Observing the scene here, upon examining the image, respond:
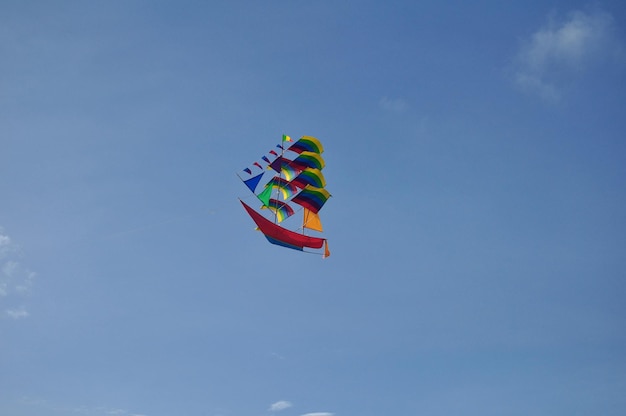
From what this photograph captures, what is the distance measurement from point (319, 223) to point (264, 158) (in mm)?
7118

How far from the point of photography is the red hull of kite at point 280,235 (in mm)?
42219

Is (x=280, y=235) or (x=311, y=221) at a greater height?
(x=311, y=221)

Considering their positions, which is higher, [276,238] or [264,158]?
[264,158]

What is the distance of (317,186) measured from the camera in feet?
154

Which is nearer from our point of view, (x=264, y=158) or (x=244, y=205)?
(x=244, y=205)

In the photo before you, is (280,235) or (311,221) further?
(311,221)

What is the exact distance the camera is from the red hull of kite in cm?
4222

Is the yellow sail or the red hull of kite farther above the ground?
the yellow sail

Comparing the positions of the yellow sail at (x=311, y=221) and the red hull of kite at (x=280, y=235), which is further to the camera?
the yellow sail at (x=311, y=221)

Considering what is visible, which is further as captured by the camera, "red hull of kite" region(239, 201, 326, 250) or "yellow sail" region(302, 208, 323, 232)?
"yellow sail" region(302, 208, 323, 232)

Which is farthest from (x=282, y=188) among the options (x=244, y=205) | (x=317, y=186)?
(x=244, y=205)

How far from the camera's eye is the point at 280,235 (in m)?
43.2

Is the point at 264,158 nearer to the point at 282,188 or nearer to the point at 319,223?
the point at 282,188

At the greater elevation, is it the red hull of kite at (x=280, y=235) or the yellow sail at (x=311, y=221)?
the yellow sail at (x=311, y=221)
